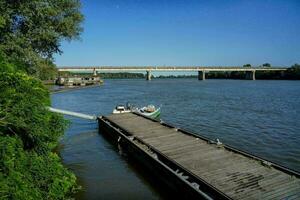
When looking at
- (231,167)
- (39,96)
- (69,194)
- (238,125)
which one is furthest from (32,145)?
(238,125)

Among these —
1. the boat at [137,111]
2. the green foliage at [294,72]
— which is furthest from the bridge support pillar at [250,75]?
the boat at [137,111]

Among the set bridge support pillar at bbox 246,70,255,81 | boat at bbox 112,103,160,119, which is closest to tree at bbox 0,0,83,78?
boat at bbox 112,103,160,119

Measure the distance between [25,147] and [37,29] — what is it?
10.7 m

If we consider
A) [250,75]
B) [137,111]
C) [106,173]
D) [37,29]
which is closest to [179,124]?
[137,111]

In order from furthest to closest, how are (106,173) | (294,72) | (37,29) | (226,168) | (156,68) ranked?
(156,68) < (294,72) < (106,173) < (37,29) < (226,168)

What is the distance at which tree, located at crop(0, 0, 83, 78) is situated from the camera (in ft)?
54.6

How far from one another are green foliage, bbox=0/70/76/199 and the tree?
6188mm

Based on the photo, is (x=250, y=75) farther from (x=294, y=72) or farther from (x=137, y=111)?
(x=137, y=111)

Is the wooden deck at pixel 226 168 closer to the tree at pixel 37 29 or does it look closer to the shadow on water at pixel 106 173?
the shadow on water at pixel 106 173

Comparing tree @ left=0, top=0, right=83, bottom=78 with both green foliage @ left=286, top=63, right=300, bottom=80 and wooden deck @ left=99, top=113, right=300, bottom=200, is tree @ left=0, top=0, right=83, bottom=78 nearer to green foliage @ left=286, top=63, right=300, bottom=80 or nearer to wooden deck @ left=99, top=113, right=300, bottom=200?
wooden deck @ left=99, top=113, right=300, bottom=200

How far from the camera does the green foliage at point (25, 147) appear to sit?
7492 mm

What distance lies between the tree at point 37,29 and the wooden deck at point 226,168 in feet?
24.9

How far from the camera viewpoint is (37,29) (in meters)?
18.8

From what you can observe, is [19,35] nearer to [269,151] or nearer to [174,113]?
[269,151]
